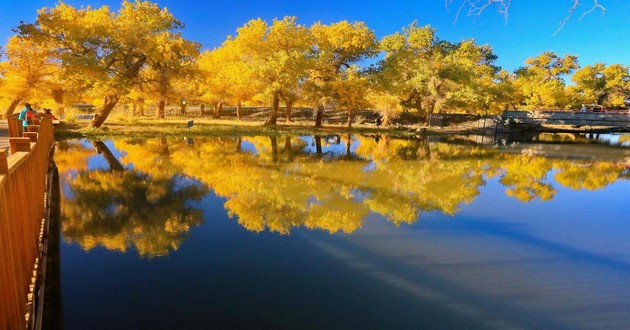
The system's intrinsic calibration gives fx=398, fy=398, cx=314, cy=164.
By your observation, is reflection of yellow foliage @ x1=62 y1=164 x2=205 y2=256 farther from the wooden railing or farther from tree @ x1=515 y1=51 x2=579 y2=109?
tree @ x1=515 y1=51 x2=579 y2=109

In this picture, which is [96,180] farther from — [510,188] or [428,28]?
[428,28]

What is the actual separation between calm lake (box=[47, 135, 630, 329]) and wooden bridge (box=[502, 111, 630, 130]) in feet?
110

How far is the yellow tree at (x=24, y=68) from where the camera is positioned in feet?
95.5

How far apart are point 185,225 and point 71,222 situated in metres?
2.57

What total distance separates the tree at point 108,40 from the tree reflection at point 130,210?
14502 millimetres

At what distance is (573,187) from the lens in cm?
1639

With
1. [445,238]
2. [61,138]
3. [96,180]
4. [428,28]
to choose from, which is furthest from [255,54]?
[445,238]

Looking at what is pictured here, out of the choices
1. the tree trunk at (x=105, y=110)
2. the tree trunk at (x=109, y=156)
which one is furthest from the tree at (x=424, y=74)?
the tree trunk at (x=109, y=156)

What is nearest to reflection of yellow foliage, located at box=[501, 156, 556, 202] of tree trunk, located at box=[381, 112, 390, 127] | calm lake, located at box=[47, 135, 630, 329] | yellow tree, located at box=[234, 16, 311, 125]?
calm lake, located at box=[47, 135, 630, 329]

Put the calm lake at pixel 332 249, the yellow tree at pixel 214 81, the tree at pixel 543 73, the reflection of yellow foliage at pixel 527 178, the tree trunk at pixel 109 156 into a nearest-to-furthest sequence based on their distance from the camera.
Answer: the calm lake at pixel 332 249 < the reflection of yellow foliage at pixel 527 178 < the tree trunk at pixel 109 156 < the yellow tree at pixel 214 81 < the tree at pixel 543 73

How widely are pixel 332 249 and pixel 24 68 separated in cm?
3197

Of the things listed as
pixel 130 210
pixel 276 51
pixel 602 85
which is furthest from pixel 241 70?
pixel 602 85

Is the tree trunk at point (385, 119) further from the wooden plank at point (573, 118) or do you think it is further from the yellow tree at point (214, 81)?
the yellow tree at point (214, 81)

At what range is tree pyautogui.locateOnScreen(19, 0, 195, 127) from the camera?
1029 inches
